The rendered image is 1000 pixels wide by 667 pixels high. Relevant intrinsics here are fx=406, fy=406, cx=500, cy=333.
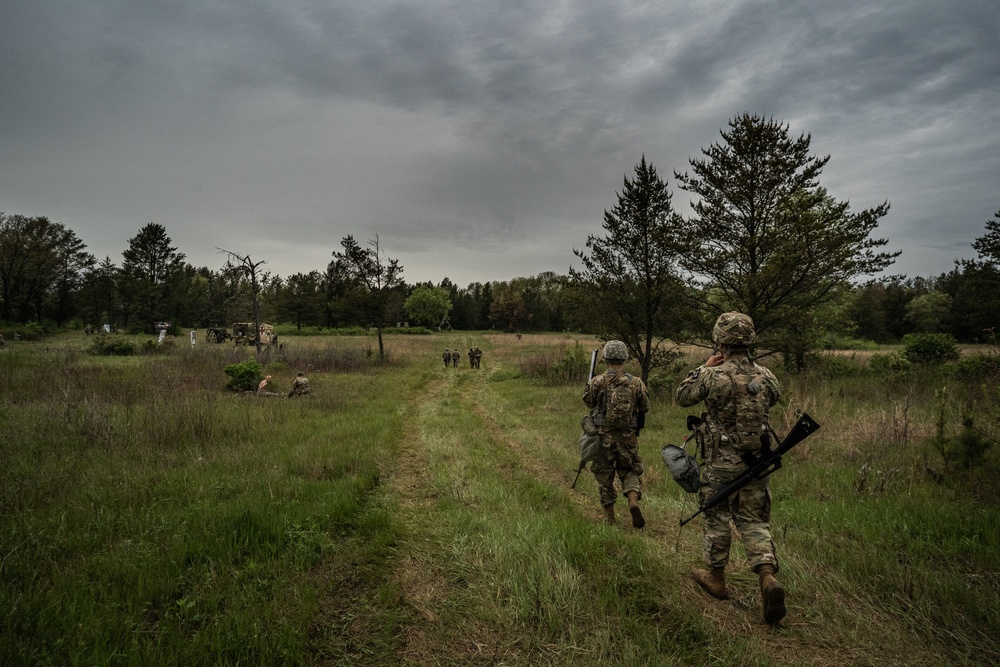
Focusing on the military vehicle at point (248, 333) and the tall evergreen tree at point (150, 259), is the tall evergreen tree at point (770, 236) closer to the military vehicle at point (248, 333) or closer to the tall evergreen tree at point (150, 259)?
the military vehicle at point (248, 333)

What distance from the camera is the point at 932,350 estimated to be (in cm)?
1485

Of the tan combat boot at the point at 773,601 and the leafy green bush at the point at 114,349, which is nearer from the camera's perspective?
the tan combat boot at the point at 773,601

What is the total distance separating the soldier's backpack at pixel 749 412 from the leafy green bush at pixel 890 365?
14928 millimetres

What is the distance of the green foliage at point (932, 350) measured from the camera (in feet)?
48.0

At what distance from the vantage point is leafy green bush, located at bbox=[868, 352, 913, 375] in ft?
46.2

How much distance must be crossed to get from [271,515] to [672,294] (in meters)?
11.5

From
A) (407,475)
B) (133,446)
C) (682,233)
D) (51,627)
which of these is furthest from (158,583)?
(682,233)

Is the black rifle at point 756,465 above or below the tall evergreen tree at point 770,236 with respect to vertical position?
below

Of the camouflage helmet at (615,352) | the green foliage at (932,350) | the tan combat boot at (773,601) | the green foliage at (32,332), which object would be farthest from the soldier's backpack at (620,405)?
the green foliage at (32,332)

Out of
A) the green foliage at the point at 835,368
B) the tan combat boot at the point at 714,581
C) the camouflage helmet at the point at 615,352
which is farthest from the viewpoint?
the green foliage at the point at 835,368

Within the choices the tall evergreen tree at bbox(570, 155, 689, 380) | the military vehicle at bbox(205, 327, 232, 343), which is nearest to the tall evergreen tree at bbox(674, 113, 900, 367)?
the tall evergreen tree at bbox(570, 155, 689, 380)

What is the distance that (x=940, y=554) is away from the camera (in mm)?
3811

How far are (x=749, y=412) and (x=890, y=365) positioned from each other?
16.7 metres

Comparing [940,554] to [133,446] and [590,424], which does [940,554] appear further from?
[133,446]
